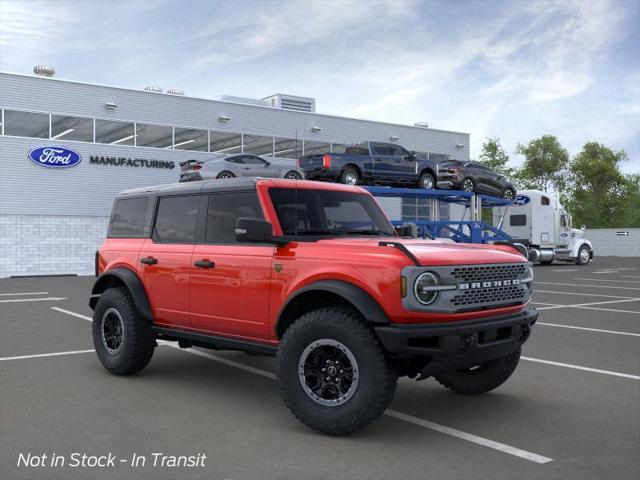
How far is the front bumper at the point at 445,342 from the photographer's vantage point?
14.9 feet

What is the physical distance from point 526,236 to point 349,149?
1433cm

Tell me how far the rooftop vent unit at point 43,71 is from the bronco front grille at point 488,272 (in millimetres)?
26501

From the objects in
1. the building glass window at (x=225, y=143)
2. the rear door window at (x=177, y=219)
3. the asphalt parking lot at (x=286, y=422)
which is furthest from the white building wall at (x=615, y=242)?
the rear door window at (x=177, y=219)

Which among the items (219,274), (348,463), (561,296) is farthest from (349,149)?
(348,463)

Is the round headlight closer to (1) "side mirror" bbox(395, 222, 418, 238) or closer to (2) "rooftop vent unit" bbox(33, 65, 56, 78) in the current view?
(1) "side mirror" bbox(395, 222, 418, 238)

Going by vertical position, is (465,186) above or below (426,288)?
above

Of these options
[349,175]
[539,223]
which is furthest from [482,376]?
[539,223]

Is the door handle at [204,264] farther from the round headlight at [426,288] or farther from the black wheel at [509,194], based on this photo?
the black wheel at [509,194]

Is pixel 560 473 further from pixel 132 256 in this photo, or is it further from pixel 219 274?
pixel 132 256

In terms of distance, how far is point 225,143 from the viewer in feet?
104

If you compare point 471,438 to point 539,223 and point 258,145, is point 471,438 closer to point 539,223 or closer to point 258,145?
point 539,223

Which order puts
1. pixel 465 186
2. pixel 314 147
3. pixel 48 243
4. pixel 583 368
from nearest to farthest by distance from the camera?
pixel 583 368 → pixel 465 186 → pixel 48 243 → pixel 314 147

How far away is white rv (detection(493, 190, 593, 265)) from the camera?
31109 millimetres

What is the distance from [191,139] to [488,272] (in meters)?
26.8
